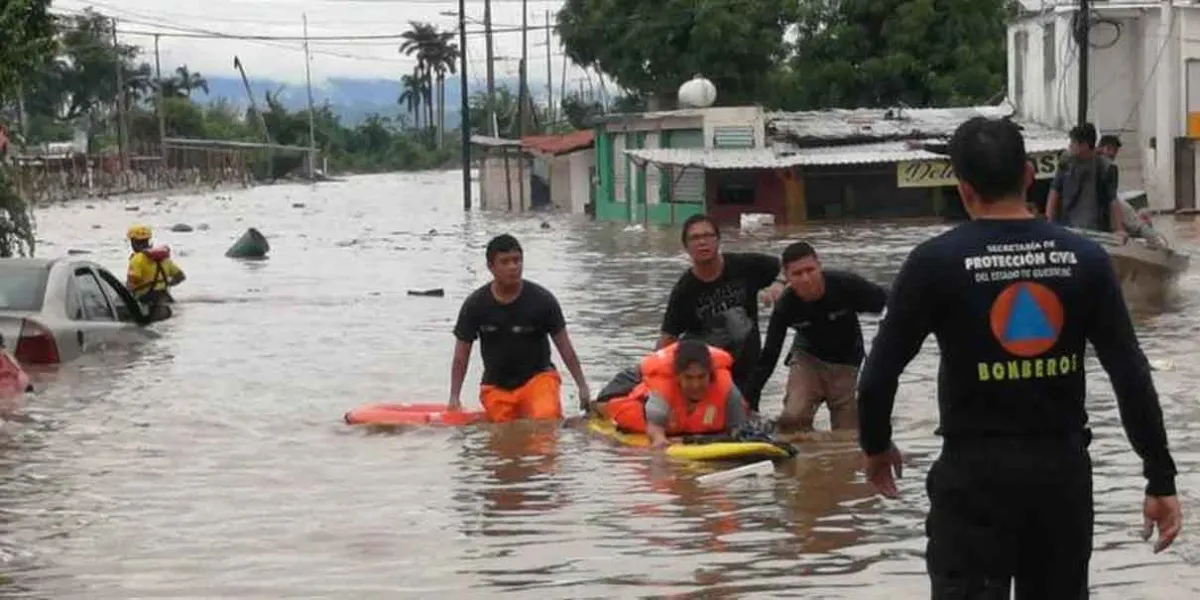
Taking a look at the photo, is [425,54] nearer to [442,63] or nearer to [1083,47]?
[442,63]

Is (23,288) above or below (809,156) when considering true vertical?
below

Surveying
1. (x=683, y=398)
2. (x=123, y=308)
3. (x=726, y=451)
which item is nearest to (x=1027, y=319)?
(x=726, y=451)

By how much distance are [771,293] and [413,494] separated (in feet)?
7.90

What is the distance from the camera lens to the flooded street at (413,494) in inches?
315

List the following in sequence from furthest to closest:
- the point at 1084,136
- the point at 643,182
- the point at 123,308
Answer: the point at 643,182
the point at 1084,136
the point at 123,308

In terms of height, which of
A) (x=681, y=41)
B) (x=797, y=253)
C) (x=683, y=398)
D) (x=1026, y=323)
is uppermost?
(x=681, y=41)

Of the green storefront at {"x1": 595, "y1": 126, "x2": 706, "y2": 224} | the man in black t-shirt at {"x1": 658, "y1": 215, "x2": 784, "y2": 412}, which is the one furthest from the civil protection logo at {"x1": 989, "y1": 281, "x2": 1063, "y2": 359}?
the green storefront at {"x1": 595, "y1": 126, "x2": 706, "y2": 224}

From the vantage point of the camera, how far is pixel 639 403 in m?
11.8

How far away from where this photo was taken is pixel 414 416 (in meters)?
13.0

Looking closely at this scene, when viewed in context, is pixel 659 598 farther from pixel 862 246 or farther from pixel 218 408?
pixel 862 246

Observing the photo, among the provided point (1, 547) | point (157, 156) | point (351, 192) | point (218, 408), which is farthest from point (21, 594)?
point (157, 156)

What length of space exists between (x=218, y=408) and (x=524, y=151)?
5278 centimetres

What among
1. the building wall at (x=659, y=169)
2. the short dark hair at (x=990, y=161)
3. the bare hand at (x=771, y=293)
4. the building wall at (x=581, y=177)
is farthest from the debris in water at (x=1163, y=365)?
the building wall at (x=581, y=177)

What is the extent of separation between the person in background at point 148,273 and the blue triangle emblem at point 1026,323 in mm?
16670
